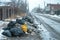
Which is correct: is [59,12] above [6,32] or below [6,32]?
below

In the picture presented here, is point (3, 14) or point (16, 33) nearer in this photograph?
point (16, 33)

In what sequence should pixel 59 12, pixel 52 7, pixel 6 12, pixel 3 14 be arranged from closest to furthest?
pixel 3 14, pixel 6 12, pixel 59 12, pixel 52 7

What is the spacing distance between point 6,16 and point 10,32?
2316 centimetres

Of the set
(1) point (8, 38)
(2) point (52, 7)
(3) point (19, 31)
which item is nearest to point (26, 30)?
(3) point (19, 31)

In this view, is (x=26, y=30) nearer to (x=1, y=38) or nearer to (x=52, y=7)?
(x=1, y=38)

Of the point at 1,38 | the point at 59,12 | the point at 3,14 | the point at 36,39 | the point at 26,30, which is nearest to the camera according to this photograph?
the point at 1,38

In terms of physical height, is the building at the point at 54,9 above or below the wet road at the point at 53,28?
below

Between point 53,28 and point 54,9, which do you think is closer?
point 53,28

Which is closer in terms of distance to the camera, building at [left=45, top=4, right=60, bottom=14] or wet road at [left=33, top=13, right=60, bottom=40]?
wet road at [left=33, top=13, right=60, bottom=40]

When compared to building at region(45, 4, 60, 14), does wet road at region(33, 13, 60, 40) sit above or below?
above

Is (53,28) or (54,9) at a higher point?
(53,28)

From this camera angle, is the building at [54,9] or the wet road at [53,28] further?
the building at [54,9]

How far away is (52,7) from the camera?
116 meters

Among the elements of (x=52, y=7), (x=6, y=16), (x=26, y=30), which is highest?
(x=26, y=30)
